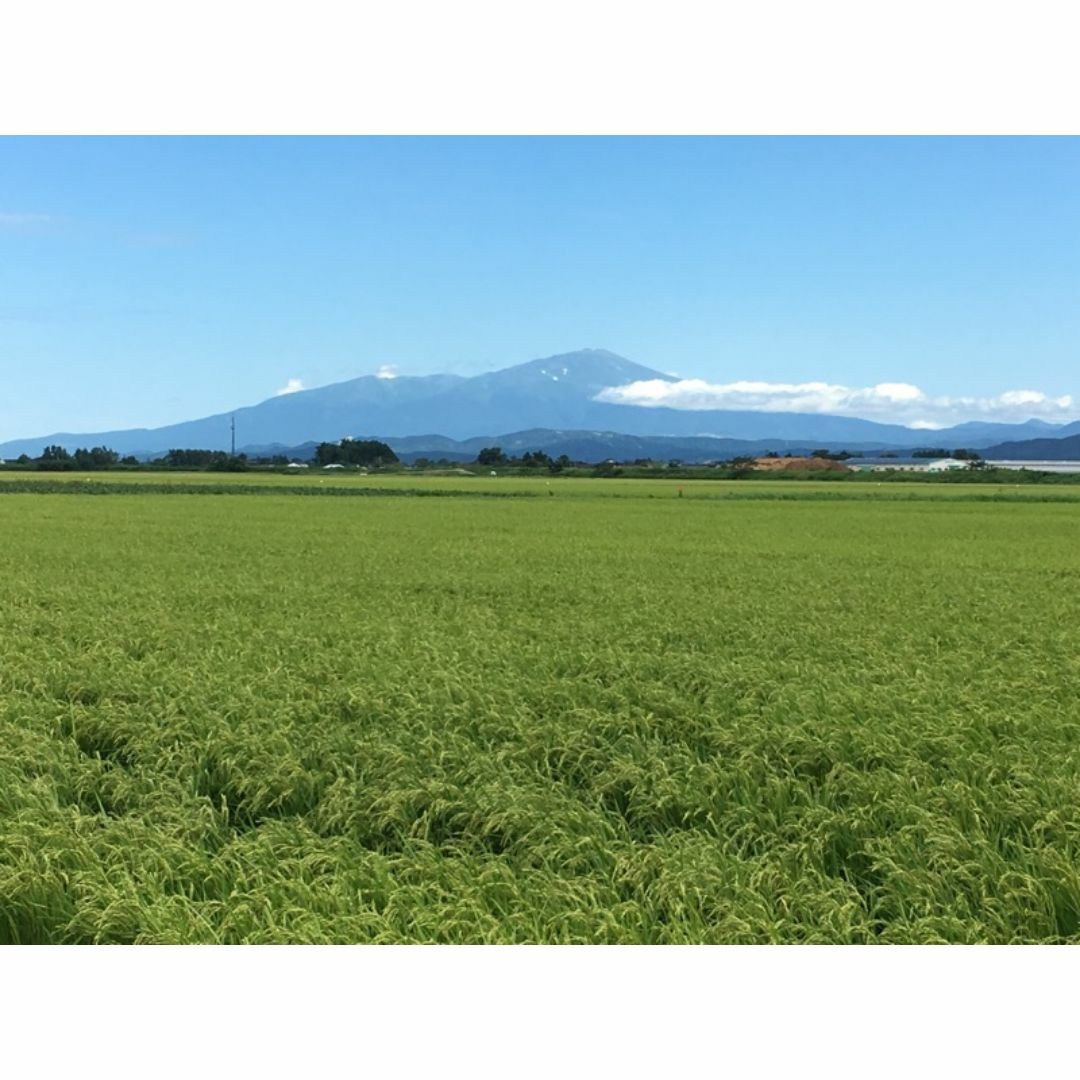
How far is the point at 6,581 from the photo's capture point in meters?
16.8

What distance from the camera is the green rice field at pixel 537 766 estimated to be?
A: 14.5 ft

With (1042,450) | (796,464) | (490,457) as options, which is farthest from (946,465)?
(1042,450)

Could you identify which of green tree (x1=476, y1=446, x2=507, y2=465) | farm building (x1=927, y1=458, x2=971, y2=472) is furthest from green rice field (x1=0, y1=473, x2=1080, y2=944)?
green tree (x1=476, y1=446, x2=507, y2=465)

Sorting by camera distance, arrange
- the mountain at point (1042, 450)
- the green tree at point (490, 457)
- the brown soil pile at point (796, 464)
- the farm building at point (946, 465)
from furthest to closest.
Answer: the mountain at point (1042, 450) < the green tree at point (490, 457) < the farm building at point (946, 465) < the brown soil pile at point (796, 464)

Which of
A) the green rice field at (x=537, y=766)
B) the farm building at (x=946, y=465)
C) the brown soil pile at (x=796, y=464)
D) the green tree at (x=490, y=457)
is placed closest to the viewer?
the green rice field at (x=537, y=766)

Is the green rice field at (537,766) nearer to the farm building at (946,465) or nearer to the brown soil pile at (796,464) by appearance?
the brown soil pile at (796,464)

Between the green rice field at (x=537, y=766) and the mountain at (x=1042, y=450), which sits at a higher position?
the mountain at (x=1042, y=450)

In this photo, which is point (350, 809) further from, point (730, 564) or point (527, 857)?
point (730, 564)

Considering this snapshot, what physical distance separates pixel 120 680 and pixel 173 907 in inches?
192

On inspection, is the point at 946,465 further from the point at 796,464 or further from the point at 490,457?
the point at 490,457

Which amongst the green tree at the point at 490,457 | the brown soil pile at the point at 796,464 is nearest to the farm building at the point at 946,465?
the brown soil pile at the point at 796,464

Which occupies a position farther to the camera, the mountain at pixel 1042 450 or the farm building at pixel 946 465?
the mountain at pixel 1042 450

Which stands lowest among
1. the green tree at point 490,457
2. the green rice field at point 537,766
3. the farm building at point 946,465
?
the green rice field at point 537,766

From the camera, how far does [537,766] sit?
20.9 feet
